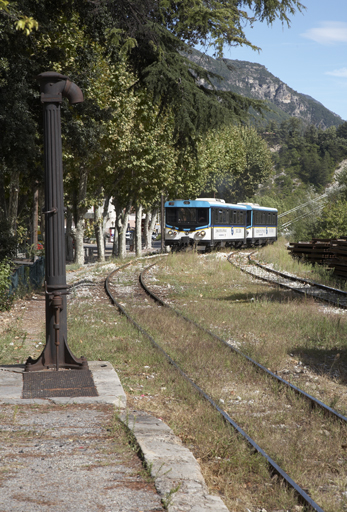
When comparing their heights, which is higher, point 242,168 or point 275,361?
point 242,168

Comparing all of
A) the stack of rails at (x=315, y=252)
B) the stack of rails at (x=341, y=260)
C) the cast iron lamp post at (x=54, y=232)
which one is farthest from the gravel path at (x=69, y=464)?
the stack of rails at (x=315, y=252)

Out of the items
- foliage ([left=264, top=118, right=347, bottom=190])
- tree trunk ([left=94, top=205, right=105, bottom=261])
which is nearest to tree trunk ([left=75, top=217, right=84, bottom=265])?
tree trunk ([left=94, top=205, right=105, bottom=261])

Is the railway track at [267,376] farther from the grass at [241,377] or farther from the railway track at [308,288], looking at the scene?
the railway track at [308,288]

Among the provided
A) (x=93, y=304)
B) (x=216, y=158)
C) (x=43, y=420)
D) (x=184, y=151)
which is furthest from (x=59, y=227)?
(x=216, y=158)

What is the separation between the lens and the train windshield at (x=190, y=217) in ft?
106

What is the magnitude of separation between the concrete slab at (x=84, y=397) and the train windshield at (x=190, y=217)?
25085mm

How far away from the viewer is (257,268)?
80.5 feet

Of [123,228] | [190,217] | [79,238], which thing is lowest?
[79,238]

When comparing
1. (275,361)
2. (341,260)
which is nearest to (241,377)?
(275,361)

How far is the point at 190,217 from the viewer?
1272 inches

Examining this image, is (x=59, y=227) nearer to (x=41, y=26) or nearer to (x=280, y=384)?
(x=280, y=384)

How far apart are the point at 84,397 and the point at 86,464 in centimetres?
175

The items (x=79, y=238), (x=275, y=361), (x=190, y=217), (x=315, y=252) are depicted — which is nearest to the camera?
(x=275, y=361)

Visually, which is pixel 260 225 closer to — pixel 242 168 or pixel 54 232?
pixel 242 168
